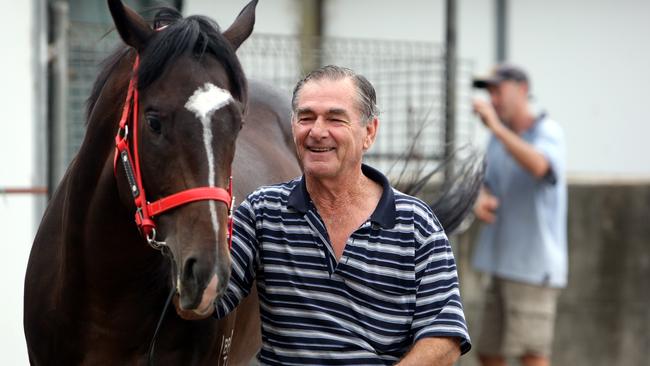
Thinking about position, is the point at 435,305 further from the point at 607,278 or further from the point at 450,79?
the point at 607,278

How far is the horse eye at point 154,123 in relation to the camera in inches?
126

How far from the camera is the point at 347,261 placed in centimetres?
315

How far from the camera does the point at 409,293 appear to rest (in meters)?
3.16

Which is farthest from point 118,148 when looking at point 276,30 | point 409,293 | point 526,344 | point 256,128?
point 276,30

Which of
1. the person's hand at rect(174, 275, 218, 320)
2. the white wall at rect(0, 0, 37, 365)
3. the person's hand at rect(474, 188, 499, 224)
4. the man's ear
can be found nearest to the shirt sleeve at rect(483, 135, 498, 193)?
the person's hand at rect(474, 188, 499, 224)

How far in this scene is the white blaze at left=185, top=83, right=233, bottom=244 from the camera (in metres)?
3.12

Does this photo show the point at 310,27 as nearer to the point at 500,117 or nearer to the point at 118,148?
the point at 500,117

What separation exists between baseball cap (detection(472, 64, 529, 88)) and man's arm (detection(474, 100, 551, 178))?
0.34 metres

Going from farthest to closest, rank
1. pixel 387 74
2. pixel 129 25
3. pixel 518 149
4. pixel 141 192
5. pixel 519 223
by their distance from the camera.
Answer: pixel 387 74 < pixel 519 223 < pixel 518 149 < pixel 129 25 < pixel 141 192

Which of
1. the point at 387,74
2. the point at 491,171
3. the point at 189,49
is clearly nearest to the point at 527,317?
the point at 491,171

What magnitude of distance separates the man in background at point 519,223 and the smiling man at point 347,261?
145 inches

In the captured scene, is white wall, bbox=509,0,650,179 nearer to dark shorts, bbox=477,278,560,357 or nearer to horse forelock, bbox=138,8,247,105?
dark shorts, bbox=477,278,560,357

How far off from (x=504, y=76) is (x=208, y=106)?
4.19m

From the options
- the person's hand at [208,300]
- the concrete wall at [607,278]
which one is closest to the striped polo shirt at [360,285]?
the person's hand at [208,300]
